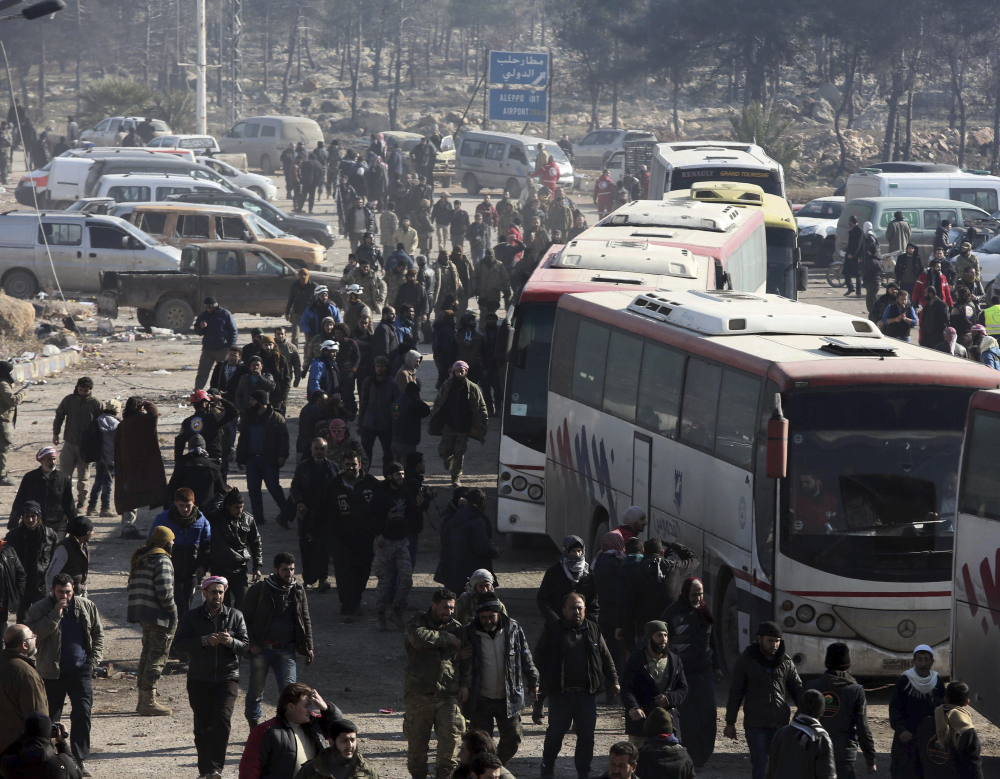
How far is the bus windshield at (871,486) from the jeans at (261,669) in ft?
11.3

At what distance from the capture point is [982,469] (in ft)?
29.2

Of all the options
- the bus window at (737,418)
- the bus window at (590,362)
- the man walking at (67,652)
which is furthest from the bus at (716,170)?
the man walking at (67,652)

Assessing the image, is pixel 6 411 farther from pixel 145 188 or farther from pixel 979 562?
pixel 145 188

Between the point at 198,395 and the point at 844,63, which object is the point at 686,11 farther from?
the point at 198,395

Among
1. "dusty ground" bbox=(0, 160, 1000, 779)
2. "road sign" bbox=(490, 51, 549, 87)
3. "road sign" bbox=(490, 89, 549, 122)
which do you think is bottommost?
"dusty ground" bbox=(0, 160, 1000, 779)

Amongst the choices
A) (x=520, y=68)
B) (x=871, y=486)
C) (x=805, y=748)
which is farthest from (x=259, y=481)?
(x=520, y=68)

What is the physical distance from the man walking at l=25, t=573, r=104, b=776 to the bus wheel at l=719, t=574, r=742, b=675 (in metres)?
4.51

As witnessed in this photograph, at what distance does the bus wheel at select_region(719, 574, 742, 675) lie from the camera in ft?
33.4

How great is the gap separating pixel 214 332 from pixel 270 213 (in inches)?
620

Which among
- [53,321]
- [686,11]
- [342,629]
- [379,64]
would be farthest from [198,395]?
[379,64]

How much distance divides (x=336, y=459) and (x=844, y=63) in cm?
6658

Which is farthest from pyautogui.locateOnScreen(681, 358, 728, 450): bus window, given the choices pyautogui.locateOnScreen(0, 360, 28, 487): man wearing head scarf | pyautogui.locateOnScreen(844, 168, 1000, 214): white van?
pyautogui.locateOnScreen(844, 168, 1000, 214): white van

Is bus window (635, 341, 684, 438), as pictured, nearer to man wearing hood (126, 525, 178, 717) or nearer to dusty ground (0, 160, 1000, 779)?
dusty ground (0, 160, 1000, 779)

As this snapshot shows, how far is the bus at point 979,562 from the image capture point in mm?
8758
